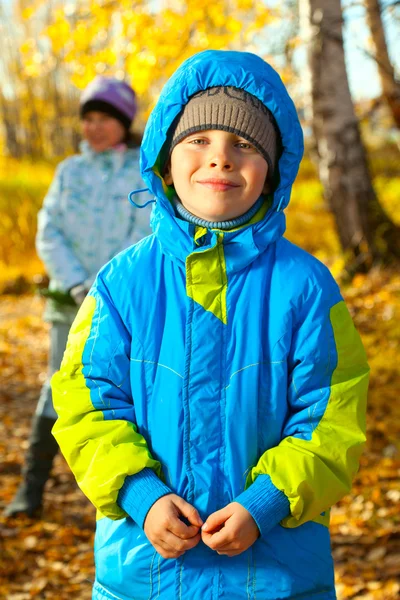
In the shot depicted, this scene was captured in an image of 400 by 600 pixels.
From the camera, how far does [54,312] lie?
12.7 ft

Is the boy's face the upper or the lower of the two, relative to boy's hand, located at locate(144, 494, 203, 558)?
upper

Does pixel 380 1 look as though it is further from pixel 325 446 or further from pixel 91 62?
pixel 325 446

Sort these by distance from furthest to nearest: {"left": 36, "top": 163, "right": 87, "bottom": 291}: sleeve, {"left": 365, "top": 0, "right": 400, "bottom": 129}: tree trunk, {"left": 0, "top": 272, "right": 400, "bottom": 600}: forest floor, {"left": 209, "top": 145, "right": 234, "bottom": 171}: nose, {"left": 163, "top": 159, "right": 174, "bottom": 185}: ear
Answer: {"left": 365, "top": 0, "right": 400, "bottom": 129}: tree trunk
{"left": 36, "top": 163, "right": 87, "bottom": 291}: sleeve
{"left": 0, "top": 272, "right": 400, "bottom": 600}: forest floor
{"left": 163, "top": 159, "right": 174, "bottom": 185}: ear
{"left": 209, "top": 145, "right": 234, "bottom": 171}: nose

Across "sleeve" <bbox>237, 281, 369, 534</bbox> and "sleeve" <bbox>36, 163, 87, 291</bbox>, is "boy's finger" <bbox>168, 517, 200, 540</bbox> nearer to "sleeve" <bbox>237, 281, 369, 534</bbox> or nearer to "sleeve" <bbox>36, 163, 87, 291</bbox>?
"sleeve" <bbox>237, 281, 369, 534</bbox>

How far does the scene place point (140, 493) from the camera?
5.48 ft

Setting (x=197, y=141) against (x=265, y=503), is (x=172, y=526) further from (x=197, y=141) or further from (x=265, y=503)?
(x=197, y=141)

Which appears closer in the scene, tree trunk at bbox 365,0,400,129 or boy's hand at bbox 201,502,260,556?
boy's hand at bbox 201,502,260,556

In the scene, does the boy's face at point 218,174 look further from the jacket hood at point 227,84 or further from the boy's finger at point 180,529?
the boy's finger at point 180,529

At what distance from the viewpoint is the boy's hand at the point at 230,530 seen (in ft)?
5.26

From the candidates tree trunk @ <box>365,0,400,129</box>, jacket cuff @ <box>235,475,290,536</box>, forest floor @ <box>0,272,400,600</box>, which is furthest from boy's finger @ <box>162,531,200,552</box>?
tree trunk @ <box>365,0,400,129</box>

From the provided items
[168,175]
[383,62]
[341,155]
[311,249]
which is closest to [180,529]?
[168,175]

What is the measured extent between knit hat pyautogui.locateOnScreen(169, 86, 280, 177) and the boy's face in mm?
18

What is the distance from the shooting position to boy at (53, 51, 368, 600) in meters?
1.67

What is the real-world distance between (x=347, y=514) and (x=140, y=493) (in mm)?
2685
